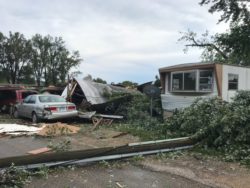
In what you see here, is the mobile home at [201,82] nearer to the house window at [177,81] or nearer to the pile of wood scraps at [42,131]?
the house window at [177,81]

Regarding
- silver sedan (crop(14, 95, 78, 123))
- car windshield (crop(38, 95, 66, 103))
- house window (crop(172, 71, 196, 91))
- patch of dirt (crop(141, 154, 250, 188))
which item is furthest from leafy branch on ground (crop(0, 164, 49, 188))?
house window (crop(172, 71, 196, 91))

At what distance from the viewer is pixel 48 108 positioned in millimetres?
17750

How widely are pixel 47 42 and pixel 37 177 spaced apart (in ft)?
197

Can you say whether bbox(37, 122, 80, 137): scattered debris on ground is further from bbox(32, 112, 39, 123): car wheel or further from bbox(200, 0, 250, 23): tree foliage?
bbox(200, 0, 250, 23): tree foliage

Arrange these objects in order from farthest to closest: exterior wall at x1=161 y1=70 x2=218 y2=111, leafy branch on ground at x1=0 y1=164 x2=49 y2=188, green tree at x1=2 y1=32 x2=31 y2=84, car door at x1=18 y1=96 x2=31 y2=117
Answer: green tree at x1=2 y1=32 x2=31 y2=84 < car door at x1=18 y1=96 x2=31 y2=117 < exterior wall at x1=161 y1=70 x2=218 y2=111 < leafy branch on ground at x1=0 y1=164 x2=49 y2=188

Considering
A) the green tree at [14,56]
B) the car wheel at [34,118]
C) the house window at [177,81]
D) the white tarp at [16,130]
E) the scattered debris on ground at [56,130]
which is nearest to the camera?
the scattered debris on ground at [56,130]

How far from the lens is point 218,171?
851cm

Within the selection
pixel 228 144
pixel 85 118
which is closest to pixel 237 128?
pixel 228 144

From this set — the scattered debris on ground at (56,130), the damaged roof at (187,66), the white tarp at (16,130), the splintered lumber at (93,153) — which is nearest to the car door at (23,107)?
the white tarp at (16,130)

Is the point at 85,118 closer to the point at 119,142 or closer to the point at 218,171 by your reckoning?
the point at 119,142

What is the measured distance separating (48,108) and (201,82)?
26.0 ft

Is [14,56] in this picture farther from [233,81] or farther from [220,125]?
[220,125]

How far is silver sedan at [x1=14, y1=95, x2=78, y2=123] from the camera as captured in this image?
17.8m

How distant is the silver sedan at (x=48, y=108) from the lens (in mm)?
17781
